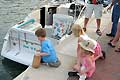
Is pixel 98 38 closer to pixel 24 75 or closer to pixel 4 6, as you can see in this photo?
pixel 24 75

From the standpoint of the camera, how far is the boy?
5648 millimetres

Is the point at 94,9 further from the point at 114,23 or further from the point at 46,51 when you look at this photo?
the point at 46,51

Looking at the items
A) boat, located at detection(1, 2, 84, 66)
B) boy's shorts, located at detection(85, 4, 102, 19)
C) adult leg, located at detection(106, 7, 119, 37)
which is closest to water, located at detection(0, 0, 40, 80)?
boat, located at detection(1, 2, 84, 66)

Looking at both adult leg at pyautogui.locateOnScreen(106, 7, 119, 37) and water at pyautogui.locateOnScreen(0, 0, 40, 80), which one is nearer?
adult leg at pyautogui.locateOnScreen(106, 7, 119, 37)

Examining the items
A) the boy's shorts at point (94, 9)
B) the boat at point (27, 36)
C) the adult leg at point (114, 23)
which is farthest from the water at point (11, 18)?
the adult leg at point (114, 23)

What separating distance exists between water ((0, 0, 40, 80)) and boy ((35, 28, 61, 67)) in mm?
2473

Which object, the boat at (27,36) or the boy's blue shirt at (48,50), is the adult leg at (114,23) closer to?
the boat at (27,36)

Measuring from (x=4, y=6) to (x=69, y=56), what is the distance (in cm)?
1045

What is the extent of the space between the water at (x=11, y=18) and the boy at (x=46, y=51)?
247 centimetres

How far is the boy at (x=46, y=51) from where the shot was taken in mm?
5648

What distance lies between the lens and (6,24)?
1335 cm

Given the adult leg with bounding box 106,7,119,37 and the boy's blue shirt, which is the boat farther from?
the boy's blue shirt

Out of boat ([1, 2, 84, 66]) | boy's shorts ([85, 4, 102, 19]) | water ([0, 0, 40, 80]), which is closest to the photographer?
boy's shorts ([85, 4, 102, 19])

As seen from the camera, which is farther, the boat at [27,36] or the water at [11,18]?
the water at [11,18]
